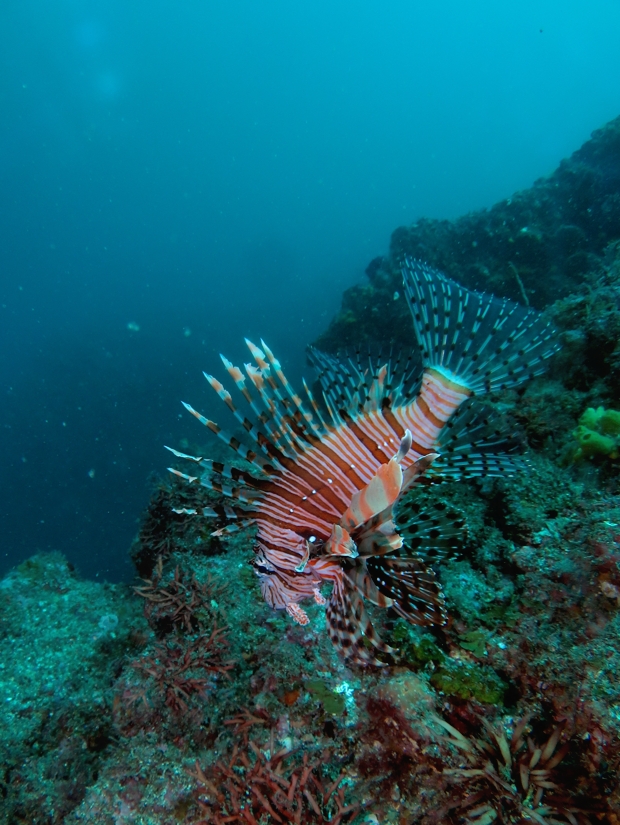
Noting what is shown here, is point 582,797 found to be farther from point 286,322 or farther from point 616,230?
point 286,322

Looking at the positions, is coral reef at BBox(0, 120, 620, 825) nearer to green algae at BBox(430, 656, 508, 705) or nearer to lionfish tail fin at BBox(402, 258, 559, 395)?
green algae at BBox(430, 656, 508, 705)

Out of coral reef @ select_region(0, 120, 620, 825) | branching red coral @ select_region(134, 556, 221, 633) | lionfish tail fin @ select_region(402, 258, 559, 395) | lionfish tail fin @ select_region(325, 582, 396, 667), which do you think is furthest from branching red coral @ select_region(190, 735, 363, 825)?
lionfish tail fin @ select_region(402, 258, 559, 395)

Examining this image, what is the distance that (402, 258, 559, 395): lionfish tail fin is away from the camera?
3570 mm

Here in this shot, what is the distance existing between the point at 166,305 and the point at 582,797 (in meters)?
76.9

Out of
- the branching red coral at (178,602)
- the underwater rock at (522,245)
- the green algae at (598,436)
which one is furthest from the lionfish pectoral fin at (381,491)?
the underwater rock at (522,245)

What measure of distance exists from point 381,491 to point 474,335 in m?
2.52

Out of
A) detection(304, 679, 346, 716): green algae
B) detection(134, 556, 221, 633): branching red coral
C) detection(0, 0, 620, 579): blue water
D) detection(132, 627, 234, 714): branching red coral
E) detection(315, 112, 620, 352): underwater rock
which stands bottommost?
detection(304, 679, 346, 716): green algae

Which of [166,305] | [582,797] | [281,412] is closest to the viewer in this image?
[582,797]

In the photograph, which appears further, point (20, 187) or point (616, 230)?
point (20, 187)

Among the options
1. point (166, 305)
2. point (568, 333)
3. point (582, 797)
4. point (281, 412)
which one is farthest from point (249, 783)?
point (166, 305)

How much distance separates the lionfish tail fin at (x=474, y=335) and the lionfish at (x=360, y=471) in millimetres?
17

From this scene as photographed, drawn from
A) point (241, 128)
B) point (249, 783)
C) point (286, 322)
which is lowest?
point (249, 783)

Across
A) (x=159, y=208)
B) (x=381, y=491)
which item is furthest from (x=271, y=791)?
(x=159, y=208)

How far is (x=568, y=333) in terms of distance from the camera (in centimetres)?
482
